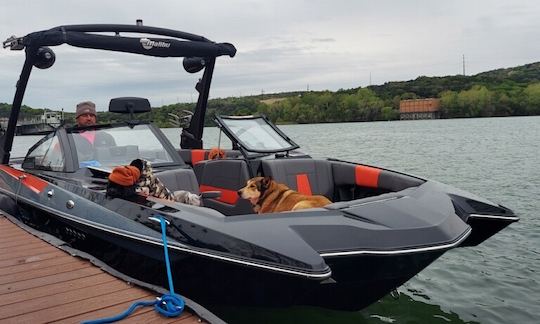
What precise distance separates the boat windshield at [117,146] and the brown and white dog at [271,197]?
1281 millimetres

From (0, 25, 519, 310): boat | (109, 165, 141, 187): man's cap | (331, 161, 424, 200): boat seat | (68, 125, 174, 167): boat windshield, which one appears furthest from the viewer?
(68, 125, 174, 167): boat windshield

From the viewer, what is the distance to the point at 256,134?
5719 millimetres

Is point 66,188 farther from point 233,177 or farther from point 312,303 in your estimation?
point 312,303

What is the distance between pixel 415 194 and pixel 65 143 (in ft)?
11.1

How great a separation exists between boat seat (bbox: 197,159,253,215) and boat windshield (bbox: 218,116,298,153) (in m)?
0.27

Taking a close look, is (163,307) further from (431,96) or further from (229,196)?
(431,96)

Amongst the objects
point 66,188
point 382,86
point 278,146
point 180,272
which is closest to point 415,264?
point 180,272

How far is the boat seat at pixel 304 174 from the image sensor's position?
200 inches

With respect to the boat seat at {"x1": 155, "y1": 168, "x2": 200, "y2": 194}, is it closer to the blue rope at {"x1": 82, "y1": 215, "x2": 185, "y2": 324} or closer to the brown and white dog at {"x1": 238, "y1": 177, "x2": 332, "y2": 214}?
the brown and white dog at {"x1": 238, "y1": 177, "x2": 332, "y2": 214}

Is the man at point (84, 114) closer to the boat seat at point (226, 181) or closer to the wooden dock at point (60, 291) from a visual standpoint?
the boat seat at point (226, 181)

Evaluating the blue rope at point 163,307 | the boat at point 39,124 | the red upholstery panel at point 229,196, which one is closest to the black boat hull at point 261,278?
the blue rope at point 163,307

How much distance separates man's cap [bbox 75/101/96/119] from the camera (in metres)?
5.89

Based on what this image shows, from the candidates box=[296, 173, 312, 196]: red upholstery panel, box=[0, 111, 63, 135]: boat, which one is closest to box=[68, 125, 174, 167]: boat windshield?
box=[0, 111, 63, 135]: boat

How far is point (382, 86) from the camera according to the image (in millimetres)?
57844
